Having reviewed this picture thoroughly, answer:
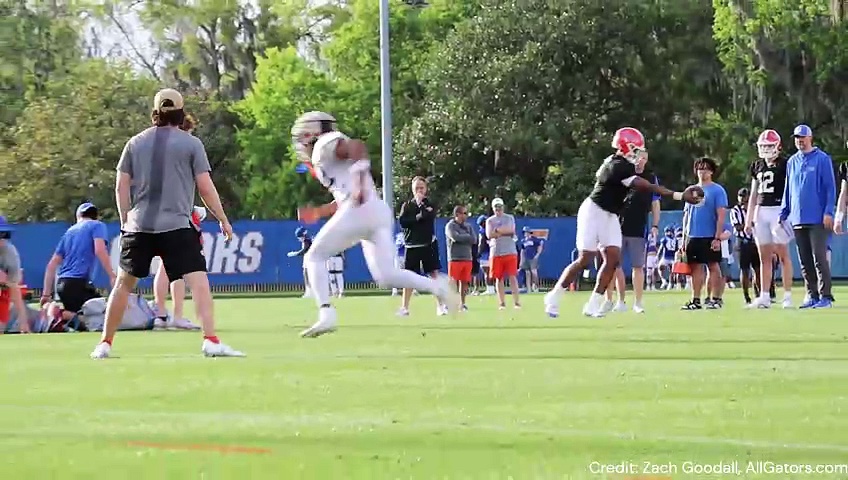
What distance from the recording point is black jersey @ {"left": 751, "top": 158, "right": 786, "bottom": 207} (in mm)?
22172

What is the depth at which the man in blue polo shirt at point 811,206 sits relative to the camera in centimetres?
2111

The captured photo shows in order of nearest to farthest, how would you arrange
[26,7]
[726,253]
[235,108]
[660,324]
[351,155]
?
[351,155]
[660,324]
[726,253]
[26,7]
[235,108]

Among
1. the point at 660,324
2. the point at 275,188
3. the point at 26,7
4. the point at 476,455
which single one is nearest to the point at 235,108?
the point at 275,188

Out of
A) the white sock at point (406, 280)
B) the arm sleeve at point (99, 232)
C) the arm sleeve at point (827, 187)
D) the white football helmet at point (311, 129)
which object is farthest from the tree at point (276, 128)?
the white football helmet at point (311, 129)

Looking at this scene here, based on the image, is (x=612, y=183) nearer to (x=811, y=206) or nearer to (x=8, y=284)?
(x=811, y=206)

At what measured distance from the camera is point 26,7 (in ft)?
209

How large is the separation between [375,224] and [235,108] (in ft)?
195

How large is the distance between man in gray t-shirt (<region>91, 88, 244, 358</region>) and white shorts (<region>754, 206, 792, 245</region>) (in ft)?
34.9

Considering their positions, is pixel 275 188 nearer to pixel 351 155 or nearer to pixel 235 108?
pixel 235 108

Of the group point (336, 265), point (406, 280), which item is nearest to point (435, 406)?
point (406, 280)

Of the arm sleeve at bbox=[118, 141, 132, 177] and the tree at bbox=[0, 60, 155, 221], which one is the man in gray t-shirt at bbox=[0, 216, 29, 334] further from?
the tree at bbox=[0, 60, 155, 221]

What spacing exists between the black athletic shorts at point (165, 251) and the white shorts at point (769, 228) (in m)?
10.7

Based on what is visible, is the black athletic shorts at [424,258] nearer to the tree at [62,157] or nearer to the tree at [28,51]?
the tree at [28,51]

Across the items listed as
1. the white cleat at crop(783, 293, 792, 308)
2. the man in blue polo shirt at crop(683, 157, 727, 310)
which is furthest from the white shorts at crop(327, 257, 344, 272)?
the white cleat at crop(783, 293, 792, 308)
